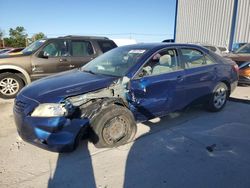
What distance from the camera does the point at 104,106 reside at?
3.45m

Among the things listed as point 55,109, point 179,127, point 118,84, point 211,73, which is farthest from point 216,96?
point 55,109

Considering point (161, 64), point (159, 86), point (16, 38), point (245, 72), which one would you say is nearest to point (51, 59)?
point (161, 64)

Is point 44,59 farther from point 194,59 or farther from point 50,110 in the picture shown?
point 194,59

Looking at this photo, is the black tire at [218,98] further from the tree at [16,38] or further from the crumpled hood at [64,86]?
the tree at [16,38]

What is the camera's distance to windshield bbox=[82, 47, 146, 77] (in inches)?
156

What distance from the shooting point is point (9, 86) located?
664 cm

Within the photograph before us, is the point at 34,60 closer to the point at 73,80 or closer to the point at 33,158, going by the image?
the point at 73,80

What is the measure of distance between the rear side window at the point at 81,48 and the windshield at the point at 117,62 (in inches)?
113

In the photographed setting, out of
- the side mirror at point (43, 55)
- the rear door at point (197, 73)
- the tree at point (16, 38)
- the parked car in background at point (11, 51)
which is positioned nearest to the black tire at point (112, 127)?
the rear door at point (197, 73)

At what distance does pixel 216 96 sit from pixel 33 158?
3.77m

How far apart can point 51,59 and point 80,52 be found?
0.95 metres

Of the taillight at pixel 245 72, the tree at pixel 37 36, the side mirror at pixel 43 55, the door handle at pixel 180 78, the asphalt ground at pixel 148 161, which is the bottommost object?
the asphalt ground at pixel 148 161

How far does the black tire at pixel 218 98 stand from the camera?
5055mm

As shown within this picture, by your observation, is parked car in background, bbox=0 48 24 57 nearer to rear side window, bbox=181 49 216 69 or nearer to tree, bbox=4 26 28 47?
rear side window, bbox=181 49 216 69
